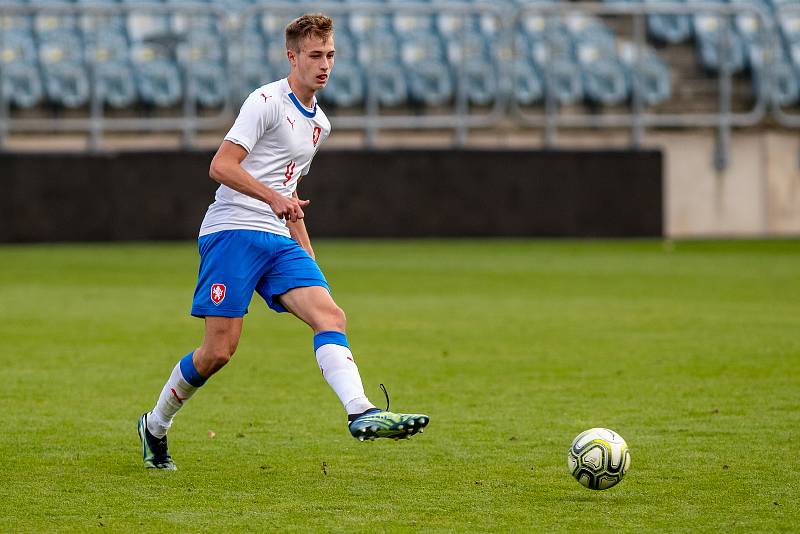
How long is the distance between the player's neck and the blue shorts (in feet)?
1.94

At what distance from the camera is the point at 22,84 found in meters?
23.7

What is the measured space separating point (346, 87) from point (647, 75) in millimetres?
5079

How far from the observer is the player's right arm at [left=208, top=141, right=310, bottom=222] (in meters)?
5.97

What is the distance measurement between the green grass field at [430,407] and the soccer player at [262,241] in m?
0.47

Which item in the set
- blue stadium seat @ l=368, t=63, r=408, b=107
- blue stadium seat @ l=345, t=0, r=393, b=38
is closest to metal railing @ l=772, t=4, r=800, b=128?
blue stadium seat @ l=368, t=63, r=408, b=107

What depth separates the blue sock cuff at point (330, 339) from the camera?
20.1 feet

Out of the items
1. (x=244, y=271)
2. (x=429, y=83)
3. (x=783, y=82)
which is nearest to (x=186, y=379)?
(x=244, y=271)

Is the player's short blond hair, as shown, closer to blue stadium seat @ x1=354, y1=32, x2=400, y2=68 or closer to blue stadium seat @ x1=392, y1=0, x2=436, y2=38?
blue stadium seat @ x1=354, y1=32, x2=400, y2=68

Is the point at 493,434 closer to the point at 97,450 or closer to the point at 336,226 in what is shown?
the point at 97,450

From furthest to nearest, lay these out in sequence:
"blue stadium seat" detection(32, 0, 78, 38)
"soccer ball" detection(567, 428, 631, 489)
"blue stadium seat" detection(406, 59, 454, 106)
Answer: "blue stadium seat" detection(406, 59, 454, 106) < "blue stadium seat" detection(32, 0, 78, 38) < "soccer ball" detection(567, 428, 631, 489)

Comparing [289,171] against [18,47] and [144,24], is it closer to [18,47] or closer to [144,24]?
[144,24]

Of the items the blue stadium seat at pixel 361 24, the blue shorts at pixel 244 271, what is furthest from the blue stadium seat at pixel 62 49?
the blue shorts at pixel 244 271

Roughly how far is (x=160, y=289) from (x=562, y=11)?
37.8 feet

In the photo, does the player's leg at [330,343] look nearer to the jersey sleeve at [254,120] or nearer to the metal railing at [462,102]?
the jersey sleeve at [254,120]
